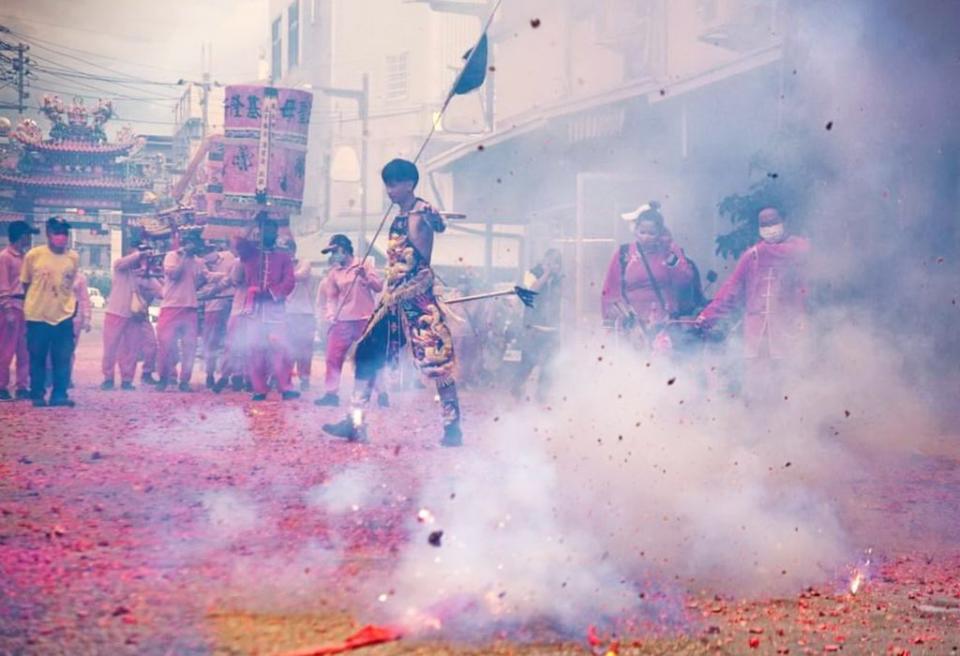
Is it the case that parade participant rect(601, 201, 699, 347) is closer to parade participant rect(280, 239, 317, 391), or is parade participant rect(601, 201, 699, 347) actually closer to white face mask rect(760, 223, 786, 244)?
white face mask rect(760, 223, 786, 244)

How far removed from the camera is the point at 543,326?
11578 mm

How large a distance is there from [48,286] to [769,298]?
6313mm

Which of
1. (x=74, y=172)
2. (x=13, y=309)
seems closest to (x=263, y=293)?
(x=13, y=309)

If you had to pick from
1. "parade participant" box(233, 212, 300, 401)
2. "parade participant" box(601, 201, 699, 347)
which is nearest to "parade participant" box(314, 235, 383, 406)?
"parade participant" box(233, 212, 300, 401)

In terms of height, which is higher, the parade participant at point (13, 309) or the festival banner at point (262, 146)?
the festival banner at point (262, 146)

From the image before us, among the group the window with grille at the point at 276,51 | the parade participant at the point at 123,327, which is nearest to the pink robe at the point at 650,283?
the parade participant at the point at 123,327

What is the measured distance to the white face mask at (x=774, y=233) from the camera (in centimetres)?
832

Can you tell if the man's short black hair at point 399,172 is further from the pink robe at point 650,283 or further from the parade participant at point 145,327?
the parade participant at point 145,327

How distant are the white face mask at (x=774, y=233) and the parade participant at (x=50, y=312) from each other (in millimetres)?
6173

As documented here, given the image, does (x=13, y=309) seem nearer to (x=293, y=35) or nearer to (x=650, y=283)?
(x=650, y=283)

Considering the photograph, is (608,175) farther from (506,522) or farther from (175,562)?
(175,562)

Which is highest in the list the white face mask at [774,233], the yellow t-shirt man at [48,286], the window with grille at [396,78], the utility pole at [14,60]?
the window with grille at [396,78]

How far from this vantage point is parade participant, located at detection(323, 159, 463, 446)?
7070 millimetres

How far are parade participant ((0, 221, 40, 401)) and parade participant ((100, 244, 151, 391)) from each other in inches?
58.1
